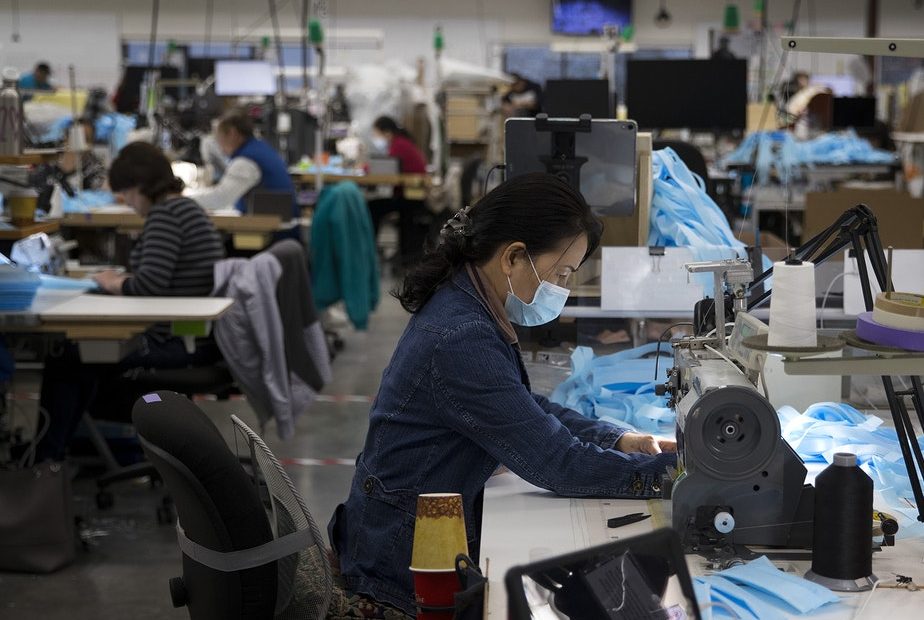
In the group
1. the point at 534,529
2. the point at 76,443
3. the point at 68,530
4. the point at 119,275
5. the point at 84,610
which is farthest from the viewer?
the point at 76,443

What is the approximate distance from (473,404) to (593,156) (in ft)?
4.31

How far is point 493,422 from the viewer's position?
5.75ft

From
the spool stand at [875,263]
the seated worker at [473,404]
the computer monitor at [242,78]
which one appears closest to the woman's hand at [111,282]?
the seated worker at [473,404]

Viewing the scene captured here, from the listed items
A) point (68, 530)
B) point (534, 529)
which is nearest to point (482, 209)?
point (534, 529)

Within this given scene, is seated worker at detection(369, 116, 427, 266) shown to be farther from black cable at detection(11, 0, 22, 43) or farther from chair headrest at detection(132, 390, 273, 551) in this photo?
black cable at detection(11, 0, 22, 43)

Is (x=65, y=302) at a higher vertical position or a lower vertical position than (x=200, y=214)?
lower

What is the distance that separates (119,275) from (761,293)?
2.52 metres

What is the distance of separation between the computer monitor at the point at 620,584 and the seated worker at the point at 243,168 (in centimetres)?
482

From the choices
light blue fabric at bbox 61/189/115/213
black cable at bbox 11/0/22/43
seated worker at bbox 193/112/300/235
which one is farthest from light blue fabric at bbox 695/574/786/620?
black cable at bbox 11/0/22/43

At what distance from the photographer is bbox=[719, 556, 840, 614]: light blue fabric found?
142cm

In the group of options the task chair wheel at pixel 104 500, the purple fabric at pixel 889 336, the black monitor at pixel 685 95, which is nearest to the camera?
the purple fabric at pixel 889 336

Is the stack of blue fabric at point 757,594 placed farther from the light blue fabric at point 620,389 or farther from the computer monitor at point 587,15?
the computer monitor at point 587,15

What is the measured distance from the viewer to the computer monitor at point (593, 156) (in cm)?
286

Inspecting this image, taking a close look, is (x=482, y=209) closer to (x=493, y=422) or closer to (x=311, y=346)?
(x=493, y=422)
